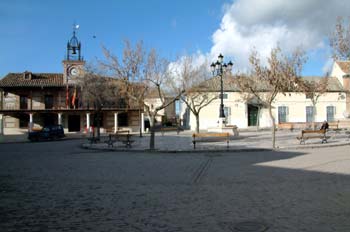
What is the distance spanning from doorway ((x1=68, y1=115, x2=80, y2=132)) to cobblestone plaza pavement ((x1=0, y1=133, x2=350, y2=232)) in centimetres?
2864

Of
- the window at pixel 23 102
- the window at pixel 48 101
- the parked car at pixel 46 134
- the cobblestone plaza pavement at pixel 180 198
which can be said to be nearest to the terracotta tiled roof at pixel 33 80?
the window at pixel 48 101

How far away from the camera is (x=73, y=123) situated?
38.4 m

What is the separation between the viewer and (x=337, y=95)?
141 feet

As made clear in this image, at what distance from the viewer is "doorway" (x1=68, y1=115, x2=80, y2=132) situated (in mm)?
38094

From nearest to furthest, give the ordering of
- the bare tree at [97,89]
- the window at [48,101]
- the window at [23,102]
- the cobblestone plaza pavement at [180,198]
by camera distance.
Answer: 1. the cobblestone plaza pavement at [180,198]
2. the bare tree at [97,89]
3. the window at [23,102]
4. the window at [48,101]

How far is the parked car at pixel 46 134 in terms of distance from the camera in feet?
94.9

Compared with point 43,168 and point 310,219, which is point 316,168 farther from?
point 43,168

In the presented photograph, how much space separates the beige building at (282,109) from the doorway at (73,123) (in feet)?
48.9

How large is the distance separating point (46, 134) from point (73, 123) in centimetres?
875

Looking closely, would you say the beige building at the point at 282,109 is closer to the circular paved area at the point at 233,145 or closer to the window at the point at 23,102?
the circular paved area at the point at 233,145

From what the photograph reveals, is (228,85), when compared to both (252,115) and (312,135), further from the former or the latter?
(312,135)

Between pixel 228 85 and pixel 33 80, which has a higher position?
pixel 33 80

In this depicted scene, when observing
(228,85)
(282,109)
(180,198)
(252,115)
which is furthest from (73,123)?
(180,198)

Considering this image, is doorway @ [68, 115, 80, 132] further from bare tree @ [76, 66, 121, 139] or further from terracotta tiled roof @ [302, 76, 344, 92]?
terracotta tiled roof @ [302, 76, 344, 92]
